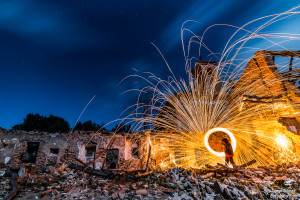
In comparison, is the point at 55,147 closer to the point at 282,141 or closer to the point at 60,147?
the point at 60,147

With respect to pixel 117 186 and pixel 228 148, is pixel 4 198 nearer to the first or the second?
pixel 117 186

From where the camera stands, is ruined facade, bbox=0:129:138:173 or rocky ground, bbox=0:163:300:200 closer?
rocky ground, bbox=0:163:300:200

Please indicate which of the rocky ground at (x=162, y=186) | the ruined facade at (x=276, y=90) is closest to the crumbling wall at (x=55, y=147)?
the rocky ground at (x=162, y=186)

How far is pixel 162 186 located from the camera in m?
3.84

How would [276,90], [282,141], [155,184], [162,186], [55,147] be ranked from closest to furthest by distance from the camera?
[162,186], [155,184], [282,141], [276,90], [55,147]

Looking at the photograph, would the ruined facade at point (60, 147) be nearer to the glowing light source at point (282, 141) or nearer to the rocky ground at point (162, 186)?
the rocky ground at point (162, 186)

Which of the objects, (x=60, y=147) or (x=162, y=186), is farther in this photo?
(x=60, y=147)

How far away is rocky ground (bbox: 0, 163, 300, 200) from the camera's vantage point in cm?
345

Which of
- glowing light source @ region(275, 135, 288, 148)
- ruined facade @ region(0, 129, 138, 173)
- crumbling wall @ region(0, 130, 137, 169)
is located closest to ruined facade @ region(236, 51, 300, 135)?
glowing light source @ region(275, 135, 288, 148)

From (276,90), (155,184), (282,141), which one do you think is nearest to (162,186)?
(155,184)

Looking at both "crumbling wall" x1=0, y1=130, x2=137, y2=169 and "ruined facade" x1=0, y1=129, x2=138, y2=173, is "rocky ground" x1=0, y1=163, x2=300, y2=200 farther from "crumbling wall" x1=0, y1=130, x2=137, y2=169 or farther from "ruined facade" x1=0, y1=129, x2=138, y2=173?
"crumbling wall" x1=0, y1=130, x2=137, y2=169

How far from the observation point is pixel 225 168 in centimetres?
474

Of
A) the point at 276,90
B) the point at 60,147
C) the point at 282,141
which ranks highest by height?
the point at 276,90

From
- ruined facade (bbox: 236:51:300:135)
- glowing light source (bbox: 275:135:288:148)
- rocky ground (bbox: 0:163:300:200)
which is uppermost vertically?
ruined facade (bbox: 236:51:300:135)
